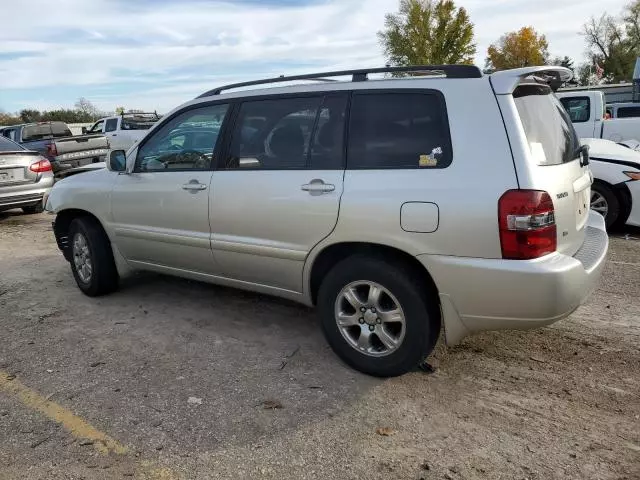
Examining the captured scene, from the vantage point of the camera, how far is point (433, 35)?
5053 centimetres

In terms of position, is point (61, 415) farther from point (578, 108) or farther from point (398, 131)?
point (578, 108)

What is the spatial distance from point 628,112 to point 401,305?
1392 centimetres

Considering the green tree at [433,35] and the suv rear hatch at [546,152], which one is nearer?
the suv rear hatch at [546,152]

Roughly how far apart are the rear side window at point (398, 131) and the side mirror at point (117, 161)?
2.26 metres

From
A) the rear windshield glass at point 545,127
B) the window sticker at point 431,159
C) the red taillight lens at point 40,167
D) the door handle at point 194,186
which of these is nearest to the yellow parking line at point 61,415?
the door handle at point 194,186

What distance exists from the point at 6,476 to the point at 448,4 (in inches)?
2132

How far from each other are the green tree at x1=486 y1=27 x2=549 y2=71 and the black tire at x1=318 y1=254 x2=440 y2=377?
64690 mm

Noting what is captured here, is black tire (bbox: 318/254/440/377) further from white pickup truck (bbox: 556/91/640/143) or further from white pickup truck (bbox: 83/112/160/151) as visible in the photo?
white pickup truck (bbox: 83/112/160/151)

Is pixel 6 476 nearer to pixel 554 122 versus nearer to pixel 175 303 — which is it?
pixel 175 303

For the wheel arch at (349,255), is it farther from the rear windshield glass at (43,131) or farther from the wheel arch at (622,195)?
the rear windshield glass at (43,131)

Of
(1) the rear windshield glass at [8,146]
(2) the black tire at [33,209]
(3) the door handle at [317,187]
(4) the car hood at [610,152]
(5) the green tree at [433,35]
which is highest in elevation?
(5) the green tree at [433,35]

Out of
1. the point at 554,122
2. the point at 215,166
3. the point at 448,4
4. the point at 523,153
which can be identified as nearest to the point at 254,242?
the point at 215,166

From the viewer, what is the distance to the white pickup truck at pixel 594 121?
34.8ft

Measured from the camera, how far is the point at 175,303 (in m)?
4.99
